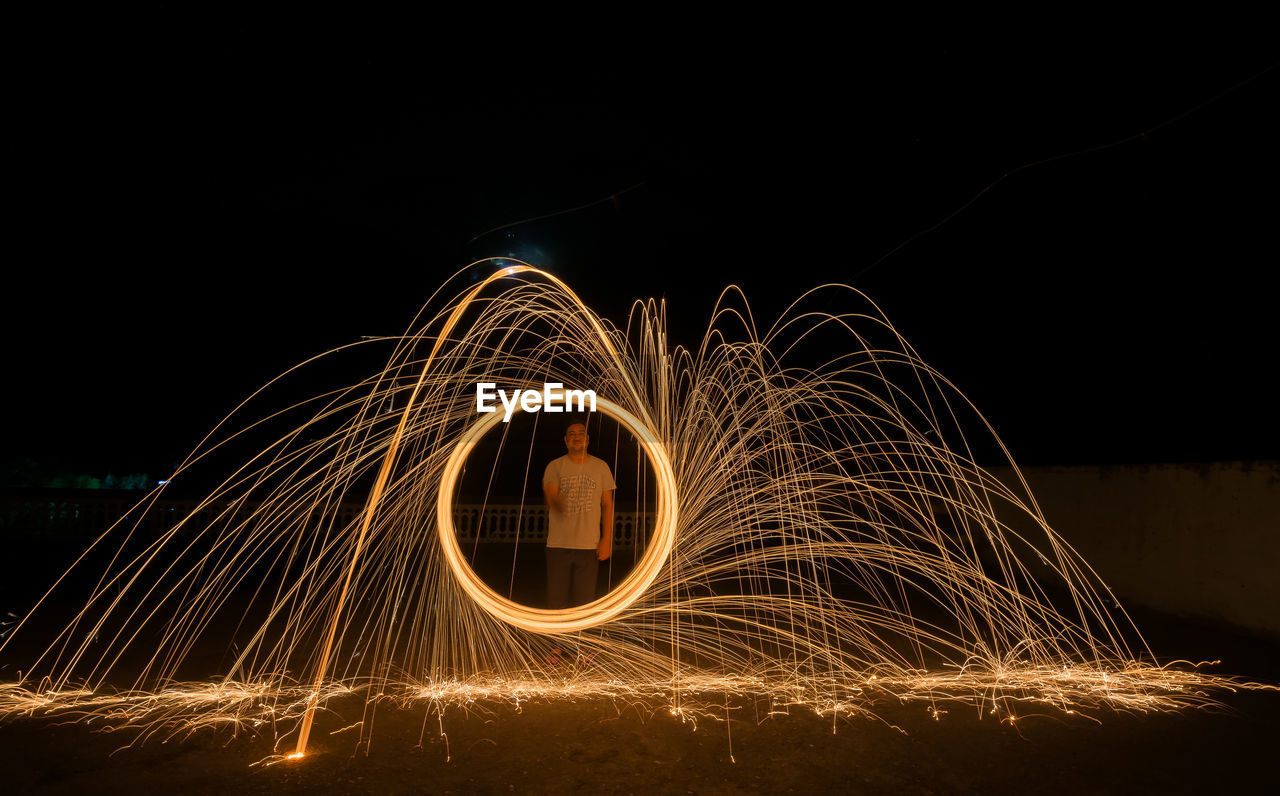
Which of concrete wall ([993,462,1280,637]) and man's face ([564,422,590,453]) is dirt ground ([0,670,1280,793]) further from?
concrete wall ([993,462,1280,637])

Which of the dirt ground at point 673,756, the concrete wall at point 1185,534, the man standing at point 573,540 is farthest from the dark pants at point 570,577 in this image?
the concrete wall at point 1185,534

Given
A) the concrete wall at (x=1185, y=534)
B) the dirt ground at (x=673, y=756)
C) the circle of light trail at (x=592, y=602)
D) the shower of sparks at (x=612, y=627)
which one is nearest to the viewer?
the dirt ground at (x=673, y=756)

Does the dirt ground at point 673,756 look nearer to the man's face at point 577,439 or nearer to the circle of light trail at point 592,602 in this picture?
the circle of light trail at point 592,602

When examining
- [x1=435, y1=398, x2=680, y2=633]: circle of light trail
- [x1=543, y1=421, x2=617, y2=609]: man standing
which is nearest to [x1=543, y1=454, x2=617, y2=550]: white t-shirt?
[x1=543, y1=421, x2=617, y2=609]: man standing

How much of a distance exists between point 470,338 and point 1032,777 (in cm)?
413

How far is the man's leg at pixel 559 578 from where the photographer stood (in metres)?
5.73

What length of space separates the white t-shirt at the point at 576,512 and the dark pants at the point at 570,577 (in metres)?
0.06

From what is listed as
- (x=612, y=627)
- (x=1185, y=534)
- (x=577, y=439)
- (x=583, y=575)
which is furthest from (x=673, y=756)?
(x=1185, y=534)

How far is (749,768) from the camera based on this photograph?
3.71 meters

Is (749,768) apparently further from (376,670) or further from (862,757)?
(376,670)

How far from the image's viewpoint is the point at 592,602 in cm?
559

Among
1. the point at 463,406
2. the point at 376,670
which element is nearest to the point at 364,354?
the point at 463,406

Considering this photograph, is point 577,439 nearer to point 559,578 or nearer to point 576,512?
point 576,512

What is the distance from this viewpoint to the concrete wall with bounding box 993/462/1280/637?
7090 millimetres
